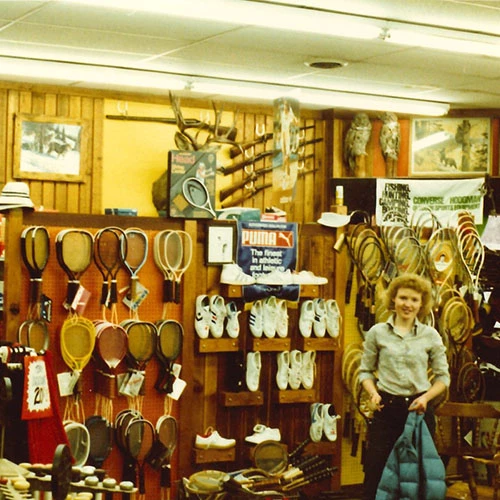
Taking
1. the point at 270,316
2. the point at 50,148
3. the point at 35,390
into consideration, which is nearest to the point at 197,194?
the point at 270,316

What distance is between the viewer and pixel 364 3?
648cm

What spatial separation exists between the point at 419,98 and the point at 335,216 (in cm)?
348

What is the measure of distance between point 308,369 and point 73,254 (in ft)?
6.33

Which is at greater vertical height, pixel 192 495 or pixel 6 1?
pixel 6 1

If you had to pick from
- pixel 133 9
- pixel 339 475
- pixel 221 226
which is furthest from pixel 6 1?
pixel 339 475

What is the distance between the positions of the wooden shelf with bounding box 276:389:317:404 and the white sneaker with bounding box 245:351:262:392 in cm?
22

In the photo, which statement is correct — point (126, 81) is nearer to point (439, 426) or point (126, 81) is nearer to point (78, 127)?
point (78, 127)

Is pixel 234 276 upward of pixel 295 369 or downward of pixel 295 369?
upward

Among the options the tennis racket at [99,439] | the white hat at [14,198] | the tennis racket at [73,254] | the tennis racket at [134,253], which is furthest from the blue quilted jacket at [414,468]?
the white hat at [14,198]

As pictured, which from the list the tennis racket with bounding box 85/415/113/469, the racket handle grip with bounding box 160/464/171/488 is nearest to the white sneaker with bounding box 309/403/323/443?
the racket handle grip with bounding box 160/464/171/488

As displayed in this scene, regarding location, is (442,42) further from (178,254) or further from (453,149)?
(453,149)

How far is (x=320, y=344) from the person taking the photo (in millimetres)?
7031

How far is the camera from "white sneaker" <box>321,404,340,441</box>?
7012 mm

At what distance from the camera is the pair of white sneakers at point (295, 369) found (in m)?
6.89
